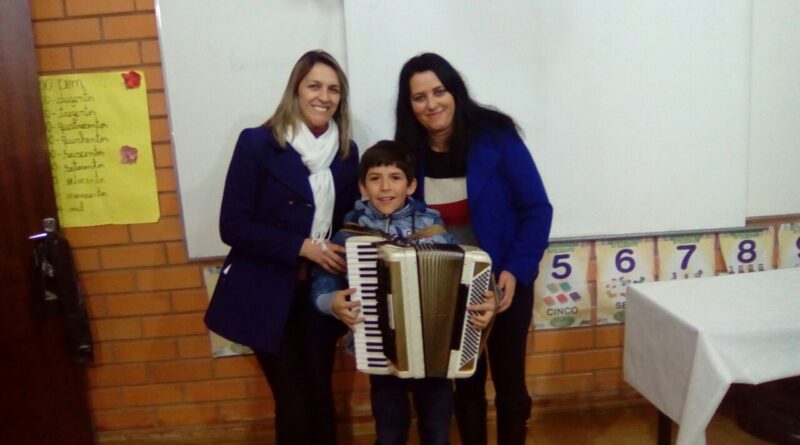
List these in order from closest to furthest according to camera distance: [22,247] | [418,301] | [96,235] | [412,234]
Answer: [418,301], [412,234], [22,247], [96,235]

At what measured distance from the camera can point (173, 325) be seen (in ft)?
7.41

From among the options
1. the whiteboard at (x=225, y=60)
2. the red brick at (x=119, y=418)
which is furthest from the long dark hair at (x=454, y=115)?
the red brick at (x=119, y=418)

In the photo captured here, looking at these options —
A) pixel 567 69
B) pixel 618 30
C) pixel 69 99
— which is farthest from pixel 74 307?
pixel 618 30

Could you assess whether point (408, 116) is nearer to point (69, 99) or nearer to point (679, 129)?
point (679, 129)

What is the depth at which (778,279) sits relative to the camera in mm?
1906

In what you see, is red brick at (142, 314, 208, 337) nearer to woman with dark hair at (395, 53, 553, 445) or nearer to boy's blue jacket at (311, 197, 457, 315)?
boy's blue jacket at (311, 197, 457, 315)

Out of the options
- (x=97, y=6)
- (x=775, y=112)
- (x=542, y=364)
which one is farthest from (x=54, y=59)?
(x=775, y=112)

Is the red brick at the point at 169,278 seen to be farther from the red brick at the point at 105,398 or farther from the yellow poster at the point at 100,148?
the red brick at the point at 105,398

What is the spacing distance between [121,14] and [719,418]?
8.51ft

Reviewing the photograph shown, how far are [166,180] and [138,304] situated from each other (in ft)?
1.58

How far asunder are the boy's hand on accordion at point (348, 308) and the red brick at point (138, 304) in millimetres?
973

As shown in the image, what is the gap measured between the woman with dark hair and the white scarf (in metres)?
0.21

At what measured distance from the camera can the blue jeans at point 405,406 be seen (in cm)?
168

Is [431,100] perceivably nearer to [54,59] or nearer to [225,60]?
[225,60]
